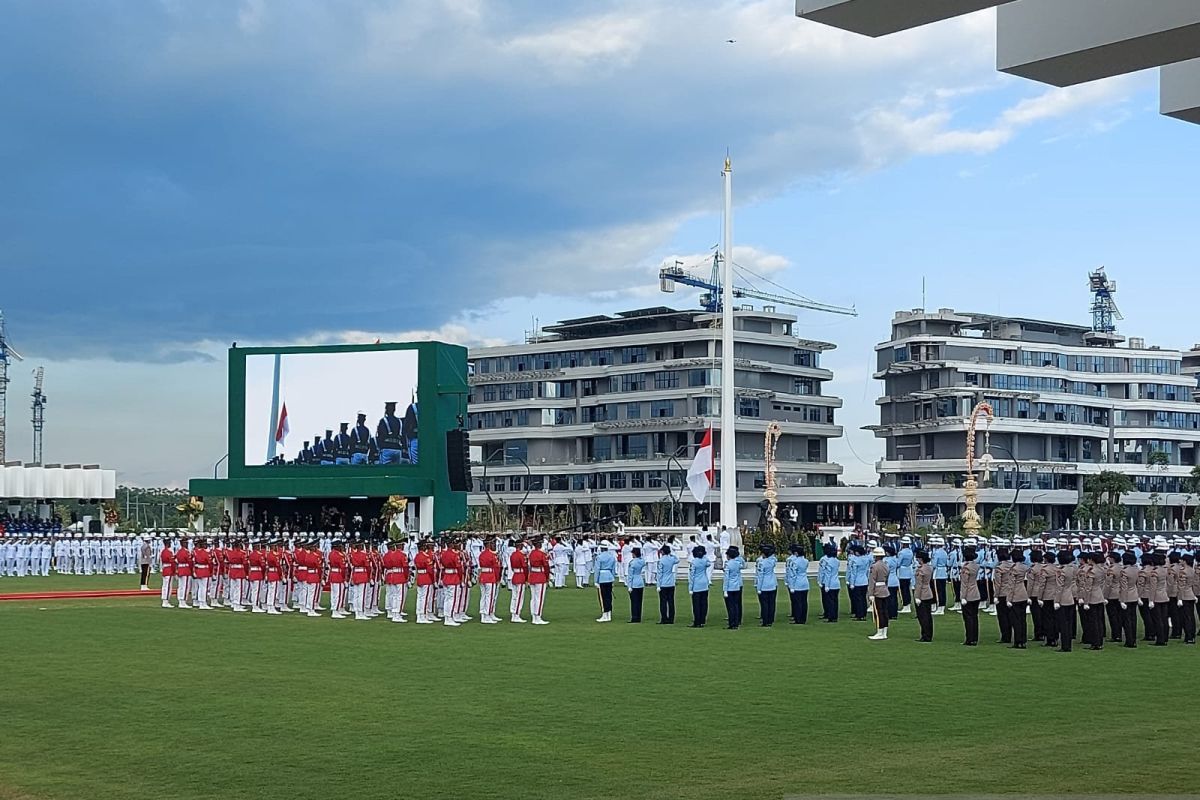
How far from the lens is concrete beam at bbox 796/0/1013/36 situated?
5605 millimetres

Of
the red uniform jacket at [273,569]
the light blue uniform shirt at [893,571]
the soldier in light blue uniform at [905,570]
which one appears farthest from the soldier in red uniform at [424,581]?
the soldier in light blue uniform at [905,570]

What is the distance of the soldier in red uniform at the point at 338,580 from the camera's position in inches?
974

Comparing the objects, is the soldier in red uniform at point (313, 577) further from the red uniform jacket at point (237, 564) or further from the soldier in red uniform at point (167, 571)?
the soldier in red uniform at point (167, 571)

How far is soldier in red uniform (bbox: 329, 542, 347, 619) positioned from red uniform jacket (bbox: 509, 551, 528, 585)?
337 centimetres

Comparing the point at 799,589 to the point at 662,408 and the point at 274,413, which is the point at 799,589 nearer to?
the point at 274,413

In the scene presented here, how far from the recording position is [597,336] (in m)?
97.5

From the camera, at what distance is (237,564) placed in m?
26.9

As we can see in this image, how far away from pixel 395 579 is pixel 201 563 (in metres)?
5.35

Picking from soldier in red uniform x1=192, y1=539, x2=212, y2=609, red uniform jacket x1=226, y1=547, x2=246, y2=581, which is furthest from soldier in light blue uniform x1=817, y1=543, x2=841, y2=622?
soldier in red uniform x1=192, y1=539, x2=212, y2=609

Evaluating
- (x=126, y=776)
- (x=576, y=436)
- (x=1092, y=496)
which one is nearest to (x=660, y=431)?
(x=576, y=436)

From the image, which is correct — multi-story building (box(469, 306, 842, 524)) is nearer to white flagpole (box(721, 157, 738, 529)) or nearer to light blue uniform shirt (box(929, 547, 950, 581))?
white flagpole (box(721, 157, 738, 529))

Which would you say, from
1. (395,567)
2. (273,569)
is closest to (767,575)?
(395,567)

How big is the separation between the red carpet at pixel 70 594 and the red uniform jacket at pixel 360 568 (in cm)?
920

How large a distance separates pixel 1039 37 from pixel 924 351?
87290 mm
